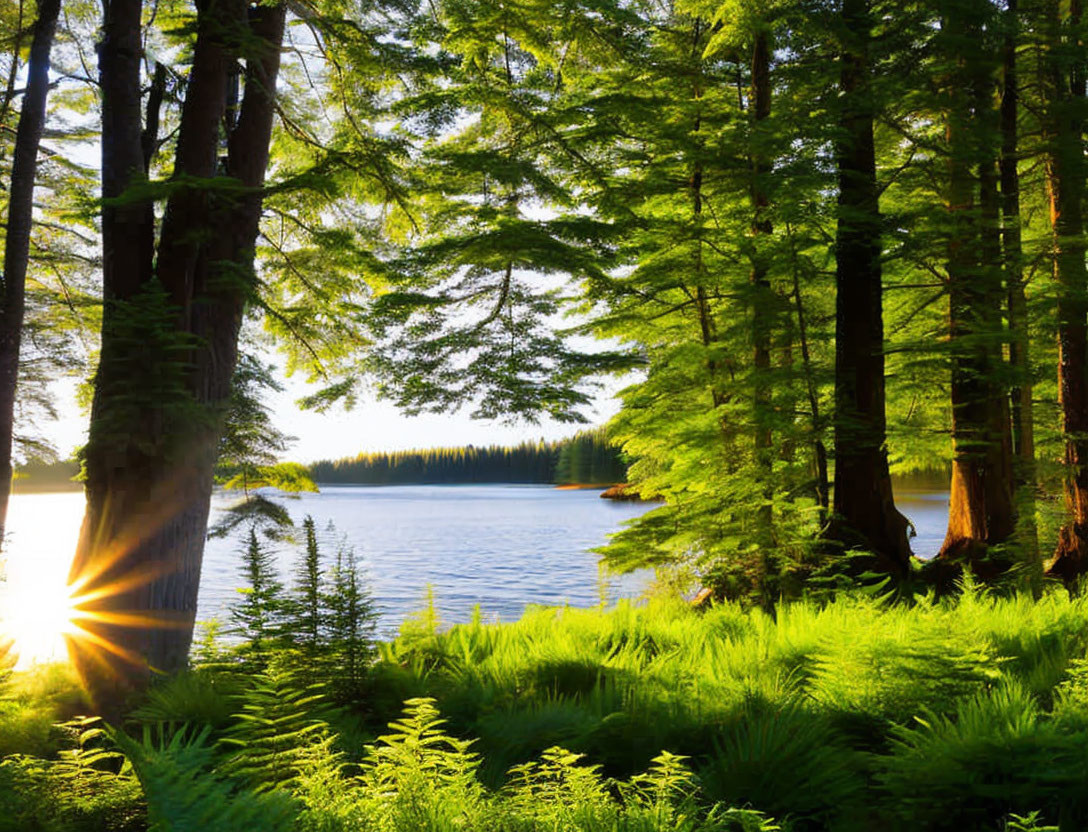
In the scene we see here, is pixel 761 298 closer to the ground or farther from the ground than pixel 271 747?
farther from the ground

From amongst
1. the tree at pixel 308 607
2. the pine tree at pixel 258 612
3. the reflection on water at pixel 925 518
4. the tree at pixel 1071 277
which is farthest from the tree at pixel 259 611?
the tree at pixel 1071 277

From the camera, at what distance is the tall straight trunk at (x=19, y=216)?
892cm

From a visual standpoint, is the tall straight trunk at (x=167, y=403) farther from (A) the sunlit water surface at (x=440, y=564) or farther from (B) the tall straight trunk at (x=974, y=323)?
(B) the tall straight trunk at (x=974, y=323)

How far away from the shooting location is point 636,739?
150 inches

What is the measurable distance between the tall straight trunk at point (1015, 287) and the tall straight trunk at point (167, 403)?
856 cm

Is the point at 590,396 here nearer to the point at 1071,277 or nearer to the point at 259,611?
the point at 259,611

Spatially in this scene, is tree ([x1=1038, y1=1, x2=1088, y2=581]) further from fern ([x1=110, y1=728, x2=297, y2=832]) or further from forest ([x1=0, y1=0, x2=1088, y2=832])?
fern ([x1=110, y1=728, x2=297, y2=832])

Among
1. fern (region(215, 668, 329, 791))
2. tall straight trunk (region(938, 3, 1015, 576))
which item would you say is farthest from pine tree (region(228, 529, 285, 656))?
tall straight trunk (region(938, 3, 1015, 576))

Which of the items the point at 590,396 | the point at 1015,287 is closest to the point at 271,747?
the point at 590,396

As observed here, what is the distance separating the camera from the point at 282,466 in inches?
392

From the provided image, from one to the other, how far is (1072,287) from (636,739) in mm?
8955

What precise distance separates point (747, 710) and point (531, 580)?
15497 mm

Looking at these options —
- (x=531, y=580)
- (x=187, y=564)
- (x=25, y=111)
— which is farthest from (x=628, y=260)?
(x=531, y=580)

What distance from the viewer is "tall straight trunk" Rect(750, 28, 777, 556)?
Result: 26.8ft
